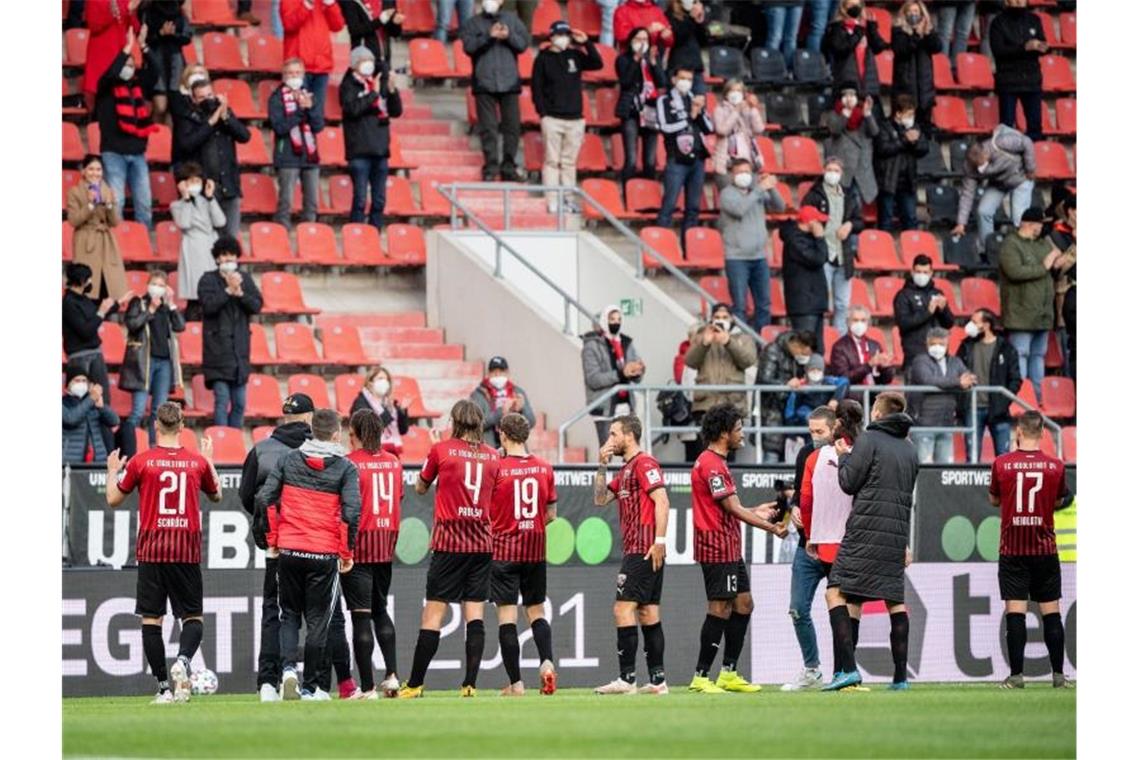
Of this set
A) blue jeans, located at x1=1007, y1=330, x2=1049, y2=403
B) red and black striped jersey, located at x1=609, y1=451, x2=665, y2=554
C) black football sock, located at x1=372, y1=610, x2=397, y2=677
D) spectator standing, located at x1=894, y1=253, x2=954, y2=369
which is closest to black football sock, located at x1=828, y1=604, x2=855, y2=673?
red and black striped jersey, located at x1=609, y1=451, x2=665, y2=554

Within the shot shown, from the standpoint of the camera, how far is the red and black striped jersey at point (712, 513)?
581 inches

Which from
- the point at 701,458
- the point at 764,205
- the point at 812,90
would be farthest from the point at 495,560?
the point at 812,90

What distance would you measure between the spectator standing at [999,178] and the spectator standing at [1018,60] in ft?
3.70

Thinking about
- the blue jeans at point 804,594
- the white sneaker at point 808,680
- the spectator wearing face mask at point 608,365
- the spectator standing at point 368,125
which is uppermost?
the spectator standing at point 368,125

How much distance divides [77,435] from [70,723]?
5.50 metres

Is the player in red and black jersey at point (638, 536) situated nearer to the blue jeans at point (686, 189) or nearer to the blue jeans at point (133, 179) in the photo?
the blue jeans at point (133, 179)

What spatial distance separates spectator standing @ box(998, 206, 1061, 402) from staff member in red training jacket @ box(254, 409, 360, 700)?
10541 millimetres

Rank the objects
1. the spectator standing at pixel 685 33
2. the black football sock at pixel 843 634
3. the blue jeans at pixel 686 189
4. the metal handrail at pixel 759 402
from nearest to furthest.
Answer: the black football sock at pixel 843 634, the metal handrail at pixel 759 402, the blue jeans at pixel 686 189, the spectator standing at pixel 685 33

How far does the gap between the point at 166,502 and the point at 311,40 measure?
9.42m

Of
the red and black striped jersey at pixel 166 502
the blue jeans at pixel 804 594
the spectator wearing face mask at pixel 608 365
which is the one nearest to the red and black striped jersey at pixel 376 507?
the red and black striped jersey at pixel 166 502

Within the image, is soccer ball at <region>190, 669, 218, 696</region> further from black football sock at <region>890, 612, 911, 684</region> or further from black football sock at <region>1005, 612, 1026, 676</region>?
black football sock at <region>1005, 612, 1026, 676</region>

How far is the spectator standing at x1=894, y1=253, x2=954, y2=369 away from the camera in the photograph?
2191cm

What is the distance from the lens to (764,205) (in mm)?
24000

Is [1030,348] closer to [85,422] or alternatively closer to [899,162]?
[899,162]
